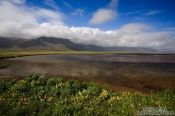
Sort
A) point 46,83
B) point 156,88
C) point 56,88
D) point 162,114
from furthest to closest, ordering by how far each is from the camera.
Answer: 1. point 156,88
2. point 46,83
3. point 56,88
4. point 162,114

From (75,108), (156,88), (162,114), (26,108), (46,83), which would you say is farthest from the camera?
(156,88)

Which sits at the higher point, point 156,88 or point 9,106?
point 9,106

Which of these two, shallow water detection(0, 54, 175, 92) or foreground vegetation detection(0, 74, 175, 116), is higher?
foreground vegetation detection(0, 74, 175, 116)

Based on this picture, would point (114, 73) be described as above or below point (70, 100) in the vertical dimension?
below

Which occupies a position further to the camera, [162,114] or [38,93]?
[38,93]

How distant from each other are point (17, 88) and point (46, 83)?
3785 millimetres

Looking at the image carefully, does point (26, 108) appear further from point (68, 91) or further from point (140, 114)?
point (68, 91)

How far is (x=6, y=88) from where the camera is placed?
15.1 m

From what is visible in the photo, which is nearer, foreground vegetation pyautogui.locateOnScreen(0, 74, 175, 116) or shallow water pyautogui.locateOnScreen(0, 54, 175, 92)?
foreground vegetation pyautogui.locateOnScreen(0, 74, 175, 116)

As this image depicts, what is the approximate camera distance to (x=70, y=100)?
11.3 m

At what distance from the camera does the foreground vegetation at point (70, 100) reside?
26.5ft

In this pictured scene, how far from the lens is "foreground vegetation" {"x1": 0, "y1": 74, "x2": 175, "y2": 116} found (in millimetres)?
8086

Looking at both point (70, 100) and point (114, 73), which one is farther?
point (114, 73)

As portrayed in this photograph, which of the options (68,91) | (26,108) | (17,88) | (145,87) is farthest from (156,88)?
(26,108)
